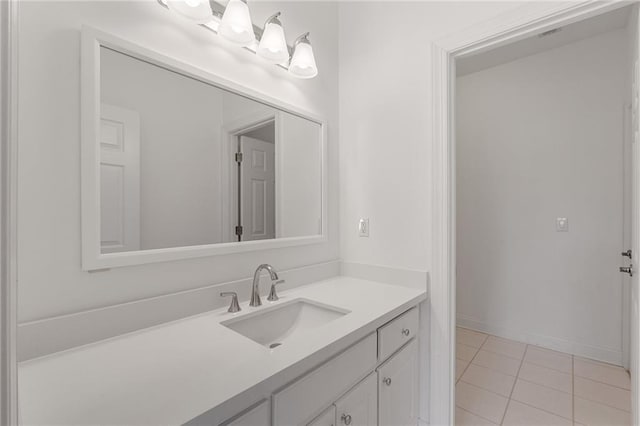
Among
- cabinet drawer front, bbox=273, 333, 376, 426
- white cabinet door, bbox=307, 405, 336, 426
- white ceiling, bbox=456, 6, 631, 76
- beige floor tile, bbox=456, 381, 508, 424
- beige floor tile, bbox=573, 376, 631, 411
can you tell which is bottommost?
beige floor tile, bbox=456, 381, 508, 424

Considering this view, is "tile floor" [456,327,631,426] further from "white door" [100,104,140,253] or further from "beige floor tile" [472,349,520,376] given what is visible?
"white door" [100,104,140,253]

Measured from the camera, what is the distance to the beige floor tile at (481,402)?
1.71 metres

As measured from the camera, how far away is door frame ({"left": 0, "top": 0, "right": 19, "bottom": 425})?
31cm

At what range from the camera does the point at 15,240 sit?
33 centimetres

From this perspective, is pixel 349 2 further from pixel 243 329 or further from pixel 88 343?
pixel 88 343

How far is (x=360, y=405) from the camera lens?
1087mm

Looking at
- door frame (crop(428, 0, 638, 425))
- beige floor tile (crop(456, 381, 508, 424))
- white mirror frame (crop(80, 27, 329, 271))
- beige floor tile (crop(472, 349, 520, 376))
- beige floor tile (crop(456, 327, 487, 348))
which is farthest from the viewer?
beige floor tile (crop(456, 327, 487, 348))

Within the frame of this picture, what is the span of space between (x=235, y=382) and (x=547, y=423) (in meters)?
1.87

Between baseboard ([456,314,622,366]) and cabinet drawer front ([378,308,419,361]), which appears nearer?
cabinet drawer front ([378,308,419,361])

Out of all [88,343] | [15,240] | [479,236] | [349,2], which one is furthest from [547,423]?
[349,2]

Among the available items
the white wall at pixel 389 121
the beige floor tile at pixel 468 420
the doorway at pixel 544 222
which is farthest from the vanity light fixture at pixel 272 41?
the beige floor tile at pixel 468 420

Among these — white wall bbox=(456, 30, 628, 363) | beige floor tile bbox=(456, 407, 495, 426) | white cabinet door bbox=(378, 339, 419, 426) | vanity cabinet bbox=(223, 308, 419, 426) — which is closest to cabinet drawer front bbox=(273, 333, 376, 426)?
vanity cabinet bbox=(223, 308, 419, 426)

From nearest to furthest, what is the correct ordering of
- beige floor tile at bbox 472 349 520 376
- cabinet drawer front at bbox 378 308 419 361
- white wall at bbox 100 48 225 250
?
white wall at bbox 100 48 225 250 → cabinet drawer front at bbox 378 308 419 361 → beige floor tile at bbox 472 349 520 376

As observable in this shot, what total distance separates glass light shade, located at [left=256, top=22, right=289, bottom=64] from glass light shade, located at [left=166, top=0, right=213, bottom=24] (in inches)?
10.4
